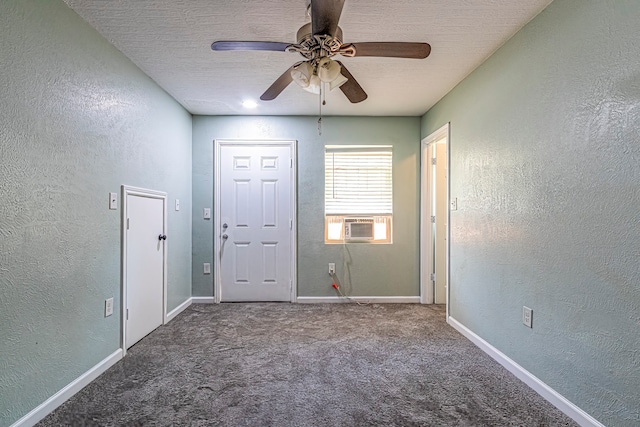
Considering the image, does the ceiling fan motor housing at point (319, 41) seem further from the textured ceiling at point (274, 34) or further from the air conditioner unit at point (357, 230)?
the air conditioner unit at point (357, 230)

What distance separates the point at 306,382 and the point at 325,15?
2.03 meters

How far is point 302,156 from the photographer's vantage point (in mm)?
3857

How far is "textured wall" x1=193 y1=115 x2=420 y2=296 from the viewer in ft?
12.6

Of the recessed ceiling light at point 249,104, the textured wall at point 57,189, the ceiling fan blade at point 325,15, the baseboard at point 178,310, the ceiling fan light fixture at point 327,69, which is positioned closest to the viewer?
the ceiling fan blade at point 325,15

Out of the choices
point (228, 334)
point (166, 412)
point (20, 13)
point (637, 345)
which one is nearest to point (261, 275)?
point (228, 334)

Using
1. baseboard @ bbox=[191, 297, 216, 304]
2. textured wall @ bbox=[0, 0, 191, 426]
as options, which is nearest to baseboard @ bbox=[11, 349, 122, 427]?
textured wall @ bbox=[0, 0, 191, 426]

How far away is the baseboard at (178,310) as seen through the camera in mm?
3197

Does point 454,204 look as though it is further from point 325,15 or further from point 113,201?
point 113,201

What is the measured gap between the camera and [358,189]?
12.9ft

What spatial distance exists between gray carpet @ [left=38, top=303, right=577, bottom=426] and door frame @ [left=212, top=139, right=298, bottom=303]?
2.50ft

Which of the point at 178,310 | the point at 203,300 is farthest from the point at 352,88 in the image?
the point at 203,300

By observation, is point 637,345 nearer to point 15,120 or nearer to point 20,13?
point 15,120

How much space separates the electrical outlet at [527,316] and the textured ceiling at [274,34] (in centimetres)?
179

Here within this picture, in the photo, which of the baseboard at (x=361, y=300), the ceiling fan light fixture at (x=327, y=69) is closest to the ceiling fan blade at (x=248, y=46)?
the ceiling fan light fixture at (x=327, y=69)
